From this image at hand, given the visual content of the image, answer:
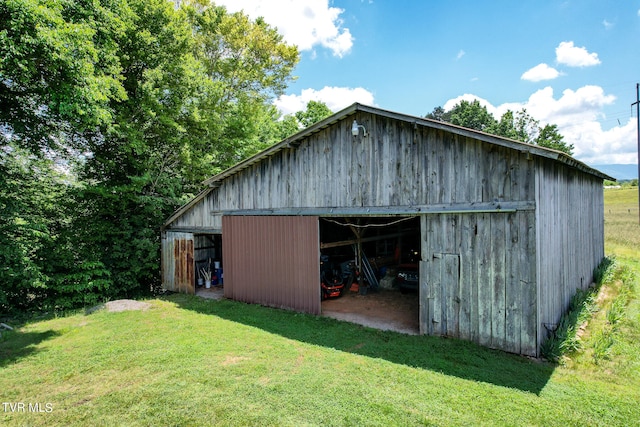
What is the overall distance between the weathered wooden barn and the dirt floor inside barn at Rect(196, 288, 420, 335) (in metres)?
0.69

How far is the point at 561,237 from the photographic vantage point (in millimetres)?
7848

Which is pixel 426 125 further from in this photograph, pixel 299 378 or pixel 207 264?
pixel 207 264

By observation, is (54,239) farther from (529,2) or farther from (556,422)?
(529,2)

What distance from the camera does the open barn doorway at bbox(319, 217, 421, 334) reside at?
9152 millimetres

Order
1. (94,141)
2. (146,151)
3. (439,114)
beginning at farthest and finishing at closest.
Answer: (439,114), (146,151), (94,141)

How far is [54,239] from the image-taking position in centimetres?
1155

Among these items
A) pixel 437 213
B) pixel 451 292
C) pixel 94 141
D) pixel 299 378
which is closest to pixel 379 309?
pixel 451 292

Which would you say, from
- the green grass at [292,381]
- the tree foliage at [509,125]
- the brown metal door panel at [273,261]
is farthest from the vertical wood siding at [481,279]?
the tree foliage at [509,125]

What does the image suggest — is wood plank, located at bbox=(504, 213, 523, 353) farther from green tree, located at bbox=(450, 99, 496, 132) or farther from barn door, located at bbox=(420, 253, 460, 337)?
green tree, located at bbox=(450, 99, 496, 132)

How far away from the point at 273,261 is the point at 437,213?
5.10m

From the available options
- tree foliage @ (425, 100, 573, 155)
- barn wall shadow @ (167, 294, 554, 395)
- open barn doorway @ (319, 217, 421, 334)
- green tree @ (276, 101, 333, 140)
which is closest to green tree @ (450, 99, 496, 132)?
tree foliage @ (425, 100, 573, 155)

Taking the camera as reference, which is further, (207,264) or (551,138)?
(551,138)

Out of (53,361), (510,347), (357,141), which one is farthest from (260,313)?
(510,347)

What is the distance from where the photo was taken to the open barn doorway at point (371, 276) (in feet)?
30.0
